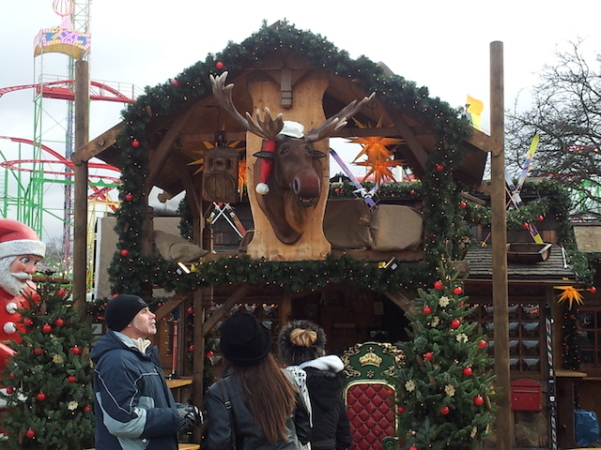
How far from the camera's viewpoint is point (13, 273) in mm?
8414

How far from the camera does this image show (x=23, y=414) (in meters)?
7.25

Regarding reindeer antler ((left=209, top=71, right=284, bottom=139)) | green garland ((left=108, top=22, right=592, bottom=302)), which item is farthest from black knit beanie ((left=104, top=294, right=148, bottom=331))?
green garland ((left=108, top=22, right=592, bottom=302))

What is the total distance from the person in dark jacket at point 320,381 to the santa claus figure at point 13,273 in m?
3.93

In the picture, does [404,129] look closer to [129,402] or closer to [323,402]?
[323,402]

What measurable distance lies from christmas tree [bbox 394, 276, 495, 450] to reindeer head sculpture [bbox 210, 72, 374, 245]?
1910mm

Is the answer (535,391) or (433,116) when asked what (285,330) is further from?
(535,391)

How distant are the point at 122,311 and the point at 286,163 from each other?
Answer: 4.36 metres

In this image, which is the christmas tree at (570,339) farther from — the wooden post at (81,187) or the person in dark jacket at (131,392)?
the person in dark jacket at (131,392)

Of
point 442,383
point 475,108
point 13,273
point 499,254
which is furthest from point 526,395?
point 13,273

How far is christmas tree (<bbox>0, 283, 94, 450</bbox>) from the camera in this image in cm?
714

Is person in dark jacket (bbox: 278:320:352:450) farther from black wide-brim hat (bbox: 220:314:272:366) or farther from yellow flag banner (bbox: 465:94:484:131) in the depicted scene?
yellow flag banner (bbox: 465:94:484:131)

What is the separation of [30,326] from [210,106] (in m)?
3.61

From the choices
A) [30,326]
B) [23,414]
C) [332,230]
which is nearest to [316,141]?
[332,230]

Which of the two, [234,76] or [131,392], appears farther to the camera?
[234,76]
